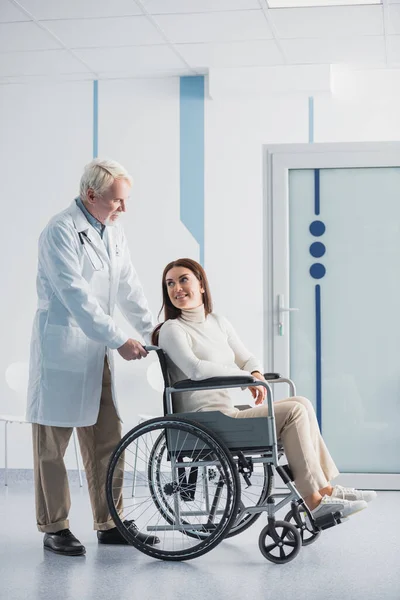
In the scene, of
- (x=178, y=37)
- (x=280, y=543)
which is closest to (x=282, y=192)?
(x=178, y=37)

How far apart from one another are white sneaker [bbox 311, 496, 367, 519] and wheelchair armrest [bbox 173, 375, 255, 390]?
1.55 feet

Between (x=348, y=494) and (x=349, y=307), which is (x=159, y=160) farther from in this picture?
(x=348, y=494)

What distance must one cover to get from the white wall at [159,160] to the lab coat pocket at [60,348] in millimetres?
1837

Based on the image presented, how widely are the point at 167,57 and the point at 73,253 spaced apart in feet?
6.46

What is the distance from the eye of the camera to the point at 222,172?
4.95 m

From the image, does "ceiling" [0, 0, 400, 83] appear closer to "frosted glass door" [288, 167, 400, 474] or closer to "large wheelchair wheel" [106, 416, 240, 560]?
"frosted glass door" [288, 167, 400, 474]

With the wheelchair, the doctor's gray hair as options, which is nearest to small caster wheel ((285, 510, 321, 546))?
the wheelchair

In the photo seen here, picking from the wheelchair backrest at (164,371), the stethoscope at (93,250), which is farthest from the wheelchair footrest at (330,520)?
the stethoscope at (93,250)

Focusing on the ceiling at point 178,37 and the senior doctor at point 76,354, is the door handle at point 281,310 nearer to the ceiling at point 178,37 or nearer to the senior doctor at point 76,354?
the ceiling at point 178,37

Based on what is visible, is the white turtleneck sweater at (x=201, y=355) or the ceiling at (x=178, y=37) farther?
the ceiling at (x=178, y=37)

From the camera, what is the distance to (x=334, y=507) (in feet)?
9.11

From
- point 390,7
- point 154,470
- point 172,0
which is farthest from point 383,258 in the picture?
point 154,470

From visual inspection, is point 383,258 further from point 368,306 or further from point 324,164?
point 324,164

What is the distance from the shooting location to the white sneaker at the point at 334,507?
278 centimetres
